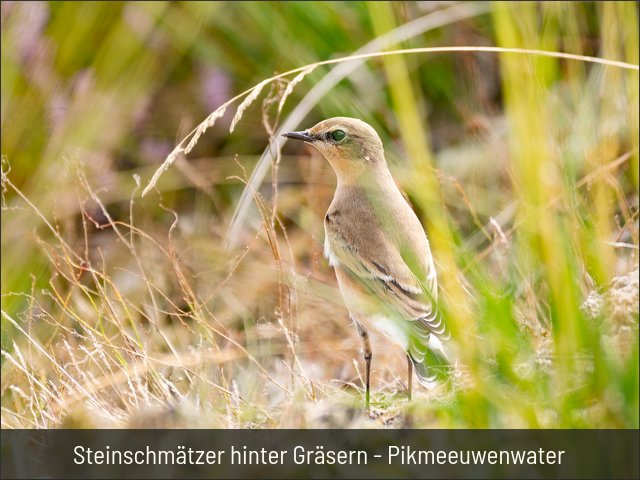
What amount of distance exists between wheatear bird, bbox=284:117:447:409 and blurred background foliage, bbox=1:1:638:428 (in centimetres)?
6

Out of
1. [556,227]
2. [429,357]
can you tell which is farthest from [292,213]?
[429,357]

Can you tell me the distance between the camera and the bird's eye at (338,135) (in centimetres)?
161

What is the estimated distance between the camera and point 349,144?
161 cm

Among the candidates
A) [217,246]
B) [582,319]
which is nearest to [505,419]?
[582,319]

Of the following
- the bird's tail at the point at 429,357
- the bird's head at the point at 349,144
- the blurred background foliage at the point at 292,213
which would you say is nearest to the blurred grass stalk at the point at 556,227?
the blurred background foliage at the point at 292,213

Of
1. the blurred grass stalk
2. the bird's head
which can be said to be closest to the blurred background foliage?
the blurred grass stalk

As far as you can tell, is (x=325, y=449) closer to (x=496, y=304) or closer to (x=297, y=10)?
(x=496, y=304)

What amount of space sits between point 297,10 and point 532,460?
232cm

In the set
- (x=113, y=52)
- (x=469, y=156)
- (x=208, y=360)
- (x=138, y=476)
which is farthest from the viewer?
(x=113, y=52)

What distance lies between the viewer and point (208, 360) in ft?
6.73

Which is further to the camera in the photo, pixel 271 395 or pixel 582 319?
pixel 271 395
